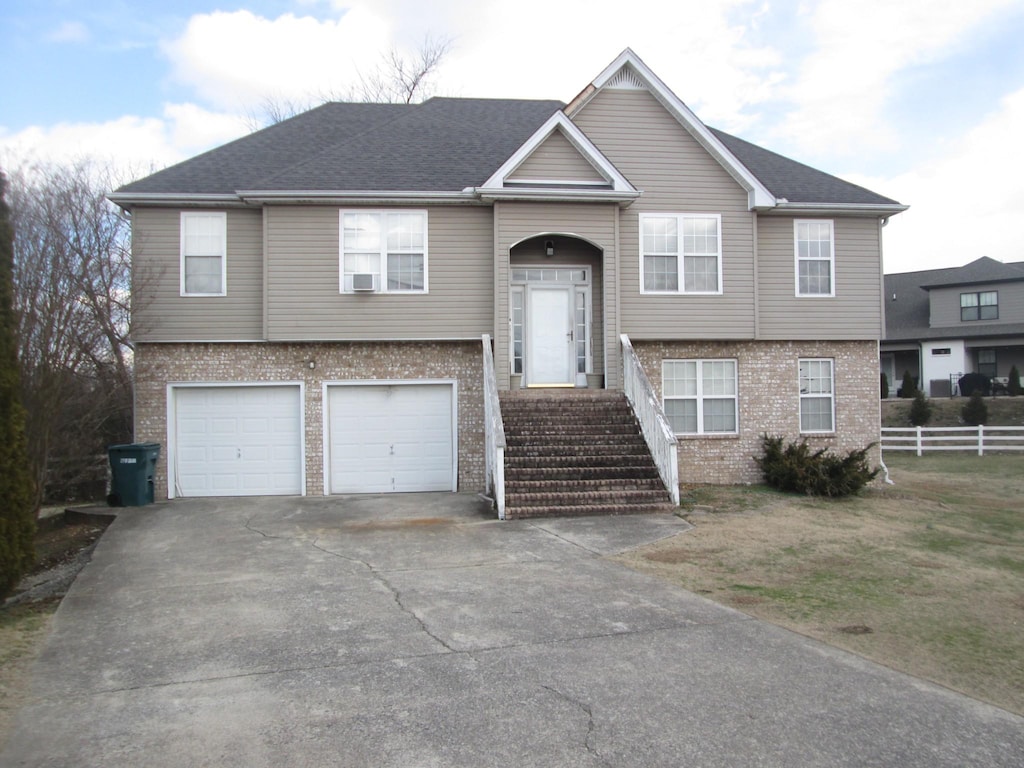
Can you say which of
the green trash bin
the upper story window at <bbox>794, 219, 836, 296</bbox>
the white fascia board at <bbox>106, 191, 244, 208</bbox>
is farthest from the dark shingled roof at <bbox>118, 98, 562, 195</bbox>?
the upper story window at <bbox>794, 219, 836, 296</bbox>

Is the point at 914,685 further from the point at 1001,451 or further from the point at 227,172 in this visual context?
the point at 1001,451

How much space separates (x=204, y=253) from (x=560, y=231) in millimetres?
6742

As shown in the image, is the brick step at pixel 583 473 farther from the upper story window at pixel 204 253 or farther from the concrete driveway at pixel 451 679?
the upper story window at pixel 204 253

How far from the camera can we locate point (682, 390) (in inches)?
608

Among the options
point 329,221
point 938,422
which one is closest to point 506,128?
point 329,221

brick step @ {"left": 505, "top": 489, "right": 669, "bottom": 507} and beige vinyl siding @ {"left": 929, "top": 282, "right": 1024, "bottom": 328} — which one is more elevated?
beige vinyl siding @ {"left": 929, "top": 282, "right": 1024, "bottom": 328}

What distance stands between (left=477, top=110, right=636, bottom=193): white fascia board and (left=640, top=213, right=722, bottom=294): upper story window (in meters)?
1.09

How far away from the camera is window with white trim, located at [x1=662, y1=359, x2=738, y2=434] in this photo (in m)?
15.4

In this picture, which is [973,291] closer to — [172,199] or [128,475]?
[172,199]

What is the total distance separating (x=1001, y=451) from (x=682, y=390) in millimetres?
14551

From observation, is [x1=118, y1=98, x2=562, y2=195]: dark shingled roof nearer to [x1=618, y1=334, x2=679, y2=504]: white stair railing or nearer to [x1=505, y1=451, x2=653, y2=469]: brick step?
[x1=618, y1=334, x2=679, y2=504]: white stair railing

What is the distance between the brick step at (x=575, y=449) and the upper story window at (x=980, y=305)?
31.7 metres

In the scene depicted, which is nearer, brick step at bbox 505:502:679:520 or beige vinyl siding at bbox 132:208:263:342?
brick step at bbox 505:502:679:520

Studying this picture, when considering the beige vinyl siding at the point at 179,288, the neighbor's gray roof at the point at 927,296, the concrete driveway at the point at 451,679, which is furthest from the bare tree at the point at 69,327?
the neighbor's gray roof at the point at 927,296
